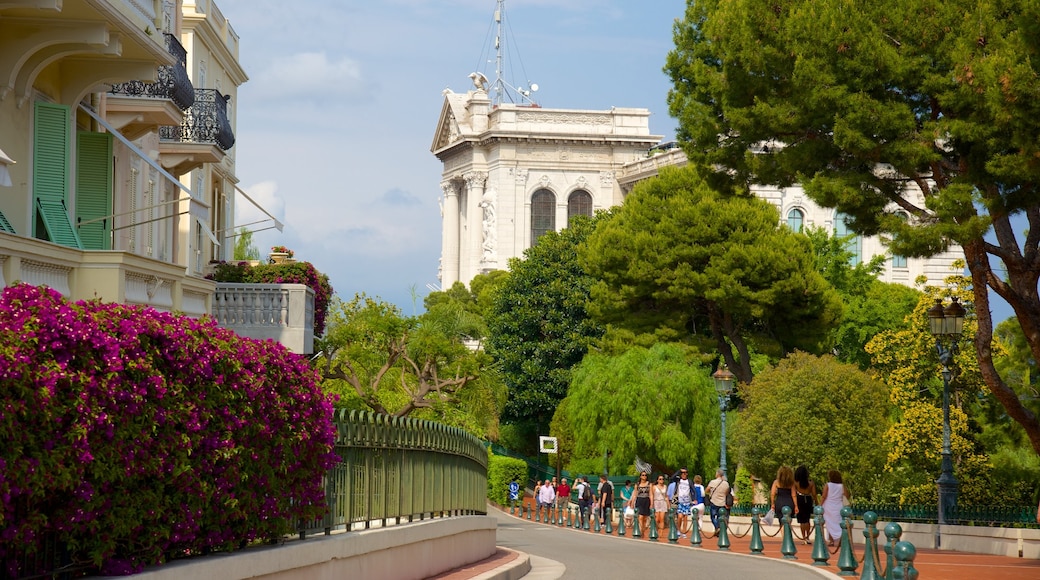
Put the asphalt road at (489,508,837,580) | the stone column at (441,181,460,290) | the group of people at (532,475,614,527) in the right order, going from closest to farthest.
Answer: the asphalt road at (489,508,837,580) → the group of people at (532,475,614,527) → the stone column at (441,181,460,290)

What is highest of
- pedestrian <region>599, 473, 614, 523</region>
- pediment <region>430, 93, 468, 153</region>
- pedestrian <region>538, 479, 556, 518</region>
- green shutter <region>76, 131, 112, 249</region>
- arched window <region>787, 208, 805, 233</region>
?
pediment <region>430, 93, 468, 153</region>

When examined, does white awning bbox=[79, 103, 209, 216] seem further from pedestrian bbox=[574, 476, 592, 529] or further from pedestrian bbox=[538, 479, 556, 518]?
pedestrian bbox=[538, 479, 556, 518]

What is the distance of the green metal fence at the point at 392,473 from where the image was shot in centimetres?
1404

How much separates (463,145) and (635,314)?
6254 centimetres

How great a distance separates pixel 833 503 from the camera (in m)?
23.0

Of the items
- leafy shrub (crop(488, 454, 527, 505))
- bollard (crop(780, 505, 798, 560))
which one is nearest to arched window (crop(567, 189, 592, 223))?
leafy shrub (crop(488, 454, 527, 505))

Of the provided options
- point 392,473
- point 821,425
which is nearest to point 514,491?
point 821,425

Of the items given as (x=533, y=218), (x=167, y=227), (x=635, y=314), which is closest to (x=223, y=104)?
(x=167, y=227)

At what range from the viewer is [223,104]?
97.3 ft

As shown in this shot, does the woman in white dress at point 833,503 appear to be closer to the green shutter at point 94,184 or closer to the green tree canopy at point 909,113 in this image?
the green tree canopy at point 909,113

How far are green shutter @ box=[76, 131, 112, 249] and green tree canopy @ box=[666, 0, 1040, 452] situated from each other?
10895mm

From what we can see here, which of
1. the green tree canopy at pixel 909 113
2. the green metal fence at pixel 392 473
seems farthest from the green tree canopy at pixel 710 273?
the green metal fence at pixel 392 473

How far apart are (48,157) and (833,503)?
12307 mm

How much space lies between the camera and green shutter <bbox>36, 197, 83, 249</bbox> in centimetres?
1905
